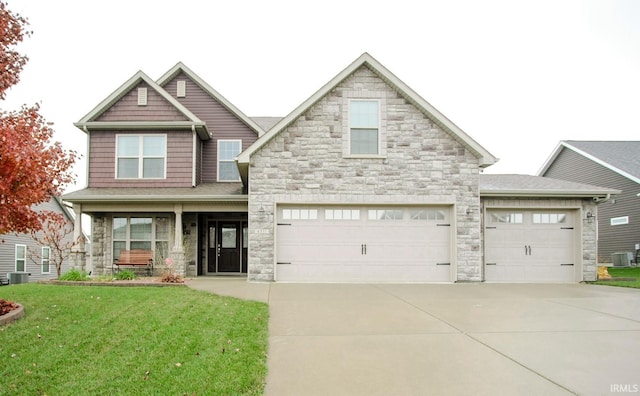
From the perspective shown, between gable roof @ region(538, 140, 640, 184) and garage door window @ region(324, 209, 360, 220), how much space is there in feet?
49.0

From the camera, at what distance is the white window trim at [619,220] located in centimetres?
2061

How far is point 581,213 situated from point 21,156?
14213mm

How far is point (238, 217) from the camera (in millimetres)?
16047

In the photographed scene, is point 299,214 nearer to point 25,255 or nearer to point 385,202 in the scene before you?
point 385,202

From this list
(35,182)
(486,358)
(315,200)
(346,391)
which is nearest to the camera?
Answer: (346,391)

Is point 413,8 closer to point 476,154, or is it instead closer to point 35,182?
point 476,154

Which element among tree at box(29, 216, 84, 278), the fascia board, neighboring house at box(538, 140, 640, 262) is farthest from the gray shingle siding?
tree at box(29, 216, 84, 278)

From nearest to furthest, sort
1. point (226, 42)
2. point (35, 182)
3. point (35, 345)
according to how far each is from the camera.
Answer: point (35, 345) < point (35, 182) < point (226, 42)

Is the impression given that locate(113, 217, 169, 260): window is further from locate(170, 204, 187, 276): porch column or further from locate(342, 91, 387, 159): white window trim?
locate(342, 91, 387, 159): white window trim

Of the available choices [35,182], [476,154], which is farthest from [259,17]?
[35,182]

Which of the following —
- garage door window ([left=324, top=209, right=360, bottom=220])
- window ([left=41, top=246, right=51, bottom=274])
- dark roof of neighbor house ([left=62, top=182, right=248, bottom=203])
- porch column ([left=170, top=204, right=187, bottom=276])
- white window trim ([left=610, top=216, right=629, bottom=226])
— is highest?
dark roof of neighbor house ([left=62, top=182, right=248, bottom=203])

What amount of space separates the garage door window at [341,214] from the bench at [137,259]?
21.4 feet

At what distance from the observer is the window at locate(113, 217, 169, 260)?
15.1 m

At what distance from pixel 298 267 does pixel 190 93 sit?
338 inches
